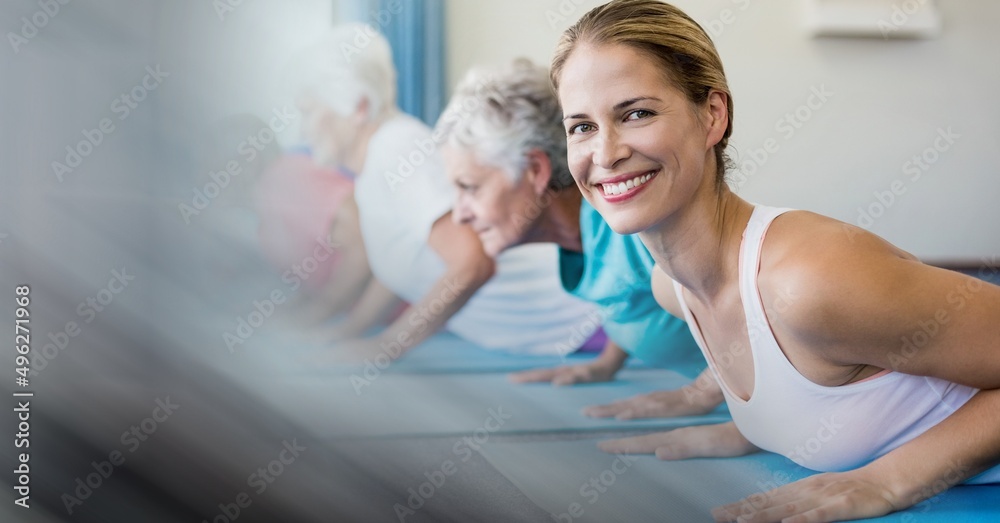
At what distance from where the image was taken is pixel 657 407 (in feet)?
4.07

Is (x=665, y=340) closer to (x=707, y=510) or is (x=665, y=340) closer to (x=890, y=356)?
(x=707, y=510)

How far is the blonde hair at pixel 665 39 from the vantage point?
0.83 metres

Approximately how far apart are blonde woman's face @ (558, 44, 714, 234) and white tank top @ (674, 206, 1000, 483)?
10 cm

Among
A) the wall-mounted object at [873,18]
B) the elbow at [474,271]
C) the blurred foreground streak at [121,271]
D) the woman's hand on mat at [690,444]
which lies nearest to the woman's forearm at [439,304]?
the elbow at [474,271]

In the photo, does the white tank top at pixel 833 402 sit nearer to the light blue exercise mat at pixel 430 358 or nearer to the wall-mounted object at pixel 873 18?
the light blue exercise mat at pixel 430 358

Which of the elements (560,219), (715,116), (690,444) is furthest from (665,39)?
(560,219)

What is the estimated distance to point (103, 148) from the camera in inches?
53.8

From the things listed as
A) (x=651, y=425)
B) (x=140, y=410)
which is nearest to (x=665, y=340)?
(x=651, y=425)

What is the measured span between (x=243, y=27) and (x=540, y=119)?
0.54 meters

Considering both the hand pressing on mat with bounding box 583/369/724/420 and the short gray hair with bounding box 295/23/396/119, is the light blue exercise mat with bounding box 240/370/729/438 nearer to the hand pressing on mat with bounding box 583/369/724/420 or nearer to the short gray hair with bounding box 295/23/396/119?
the hand pressing on mat with bounding box 583/369/724/420

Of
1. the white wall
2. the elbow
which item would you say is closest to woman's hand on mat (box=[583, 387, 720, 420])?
the elbow

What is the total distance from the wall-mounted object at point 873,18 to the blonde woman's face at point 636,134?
2.53 ft

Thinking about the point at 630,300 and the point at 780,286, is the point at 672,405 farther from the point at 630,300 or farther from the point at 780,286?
the point at 780,286

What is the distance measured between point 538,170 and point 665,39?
0.60m
